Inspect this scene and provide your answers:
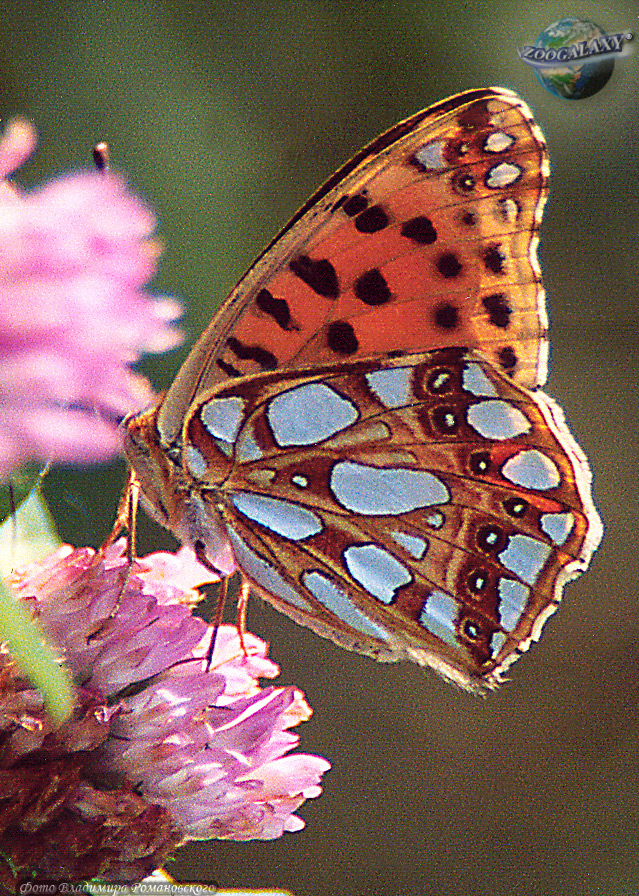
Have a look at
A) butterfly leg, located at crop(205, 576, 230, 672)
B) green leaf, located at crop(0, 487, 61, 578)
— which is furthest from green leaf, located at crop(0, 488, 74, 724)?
butterfly leg, located at crop(205, 576, 230, 672)

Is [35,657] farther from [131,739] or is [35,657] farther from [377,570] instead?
[377,570]

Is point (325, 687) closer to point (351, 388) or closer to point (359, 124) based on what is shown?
point (359, 124)

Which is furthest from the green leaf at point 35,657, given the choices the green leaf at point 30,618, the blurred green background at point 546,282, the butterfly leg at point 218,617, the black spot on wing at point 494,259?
the blurred green background at point 546,282

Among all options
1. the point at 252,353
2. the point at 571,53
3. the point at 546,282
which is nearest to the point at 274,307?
the point at 252,353

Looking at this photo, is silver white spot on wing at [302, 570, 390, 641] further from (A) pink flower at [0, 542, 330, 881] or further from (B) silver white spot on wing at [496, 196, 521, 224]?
(B) silver white spot on wing at [496, 196, 521, 224]

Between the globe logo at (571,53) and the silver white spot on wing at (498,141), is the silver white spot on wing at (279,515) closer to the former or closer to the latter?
the silver white spot on wing at (498,141)
